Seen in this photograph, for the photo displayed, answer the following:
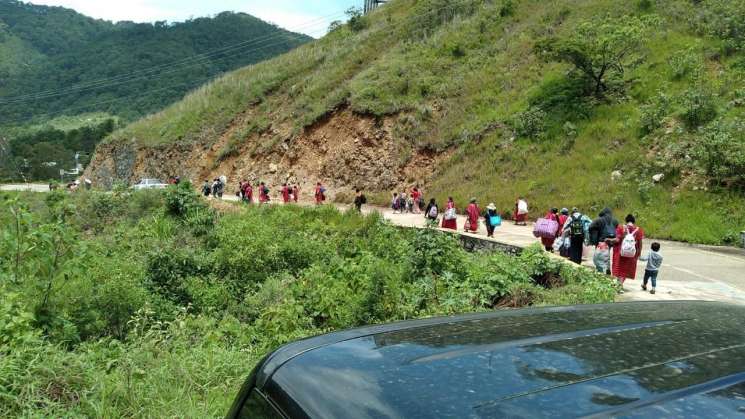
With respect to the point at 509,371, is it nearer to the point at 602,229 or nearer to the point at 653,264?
the point at 653,264

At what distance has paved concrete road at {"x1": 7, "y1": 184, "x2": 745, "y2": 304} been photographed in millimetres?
8891

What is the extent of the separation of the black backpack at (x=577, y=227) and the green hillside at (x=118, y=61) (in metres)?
86.1

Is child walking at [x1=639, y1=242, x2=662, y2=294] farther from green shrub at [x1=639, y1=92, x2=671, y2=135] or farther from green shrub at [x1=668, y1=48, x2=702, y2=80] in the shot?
green shrub at [x1=668, y1=48, x2=702, y2=80]

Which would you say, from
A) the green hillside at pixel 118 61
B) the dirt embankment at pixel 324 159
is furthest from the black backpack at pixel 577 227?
the green hillside at pixel 118 61

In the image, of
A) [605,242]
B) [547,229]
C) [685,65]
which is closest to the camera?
[605,242]

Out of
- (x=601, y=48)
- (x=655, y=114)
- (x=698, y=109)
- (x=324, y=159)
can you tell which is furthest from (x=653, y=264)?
(x=324, y=159)

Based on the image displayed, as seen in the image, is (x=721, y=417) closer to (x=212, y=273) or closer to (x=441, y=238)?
(x=441, y=238)

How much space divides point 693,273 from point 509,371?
11.3 metres

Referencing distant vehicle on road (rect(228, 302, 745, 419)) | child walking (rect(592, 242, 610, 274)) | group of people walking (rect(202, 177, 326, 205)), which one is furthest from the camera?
group of people walking (rect(202, 177, 326, 205))

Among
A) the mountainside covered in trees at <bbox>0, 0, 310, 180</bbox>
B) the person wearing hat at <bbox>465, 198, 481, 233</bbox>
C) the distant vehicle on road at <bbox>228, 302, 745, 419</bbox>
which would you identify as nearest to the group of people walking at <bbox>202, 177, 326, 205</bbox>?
the person wearing hat at <bbox>465, 198, 481, 233</bbox>

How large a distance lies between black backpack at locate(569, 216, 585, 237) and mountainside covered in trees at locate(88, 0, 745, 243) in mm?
5794

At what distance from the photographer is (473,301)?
7.11 metres

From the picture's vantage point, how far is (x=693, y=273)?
36.5 feet

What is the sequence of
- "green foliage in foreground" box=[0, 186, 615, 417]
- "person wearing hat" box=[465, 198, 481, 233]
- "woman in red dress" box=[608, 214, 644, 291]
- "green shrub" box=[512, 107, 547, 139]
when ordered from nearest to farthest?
"green foliage in foreground" box=[0, 186, 615, 417] → "woman in red dress" box=[608, 214, 644, 291] → "person wearing hat" box=[465, 198, 481, 233] → "green shrub" box=[512, 107, 547, 139]
